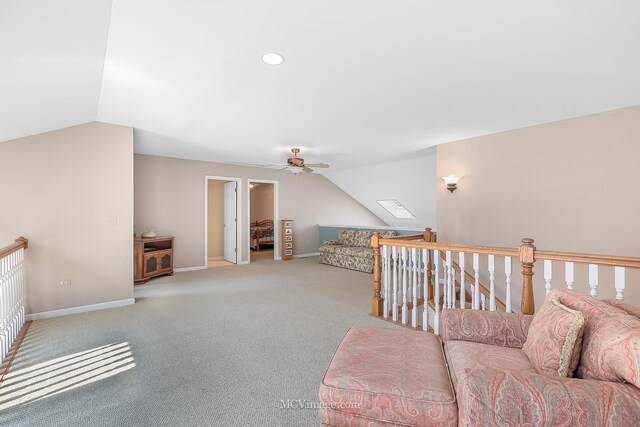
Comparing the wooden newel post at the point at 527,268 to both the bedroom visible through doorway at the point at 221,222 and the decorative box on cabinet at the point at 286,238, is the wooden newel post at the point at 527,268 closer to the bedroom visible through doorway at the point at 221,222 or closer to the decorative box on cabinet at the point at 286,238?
the decorative box on cabinet at the point at 286,238

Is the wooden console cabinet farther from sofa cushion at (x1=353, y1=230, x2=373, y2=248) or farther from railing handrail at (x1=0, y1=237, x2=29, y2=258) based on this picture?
sofa cushion at (x1=353, y1=230, x2=373, y2=248)

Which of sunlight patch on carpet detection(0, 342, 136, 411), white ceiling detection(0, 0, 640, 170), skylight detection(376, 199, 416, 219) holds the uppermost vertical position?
white ceiling detection(0, 0, 640, 170)

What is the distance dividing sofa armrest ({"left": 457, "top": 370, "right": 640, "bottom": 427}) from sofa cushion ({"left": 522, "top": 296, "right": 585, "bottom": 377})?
179mm

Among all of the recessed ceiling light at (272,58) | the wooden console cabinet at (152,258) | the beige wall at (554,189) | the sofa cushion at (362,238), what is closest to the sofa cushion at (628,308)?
the beige wall at (554,189)

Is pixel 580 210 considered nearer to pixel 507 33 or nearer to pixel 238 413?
pixel 507 33

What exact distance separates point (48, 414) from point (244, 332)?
151cm

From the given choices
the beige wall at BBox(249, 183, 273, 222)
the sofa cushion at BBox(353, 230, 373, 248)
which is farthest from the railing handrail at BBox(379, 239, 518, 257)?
the beige wall at BBox(249, 183, 273, 222)

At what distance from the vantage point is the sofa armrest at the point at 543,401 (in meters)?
0.94

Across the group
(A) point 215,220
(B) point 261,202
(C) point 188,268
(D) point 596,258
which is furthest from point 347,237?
(D) point 596,258

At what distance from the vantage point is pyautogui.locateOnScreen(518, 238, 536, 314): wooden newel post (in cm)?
225

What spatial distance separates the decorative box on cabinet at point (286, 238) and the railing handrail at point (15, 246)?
4795 mm

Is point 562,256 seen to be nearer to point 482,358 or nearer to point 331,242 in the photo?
point 482,358

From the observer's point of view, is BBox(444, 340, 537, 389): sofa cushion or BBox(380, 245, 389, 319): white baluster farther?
BBox(380, 245, 389, 319): white baluster

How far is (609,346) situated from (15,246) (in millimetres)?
4496
